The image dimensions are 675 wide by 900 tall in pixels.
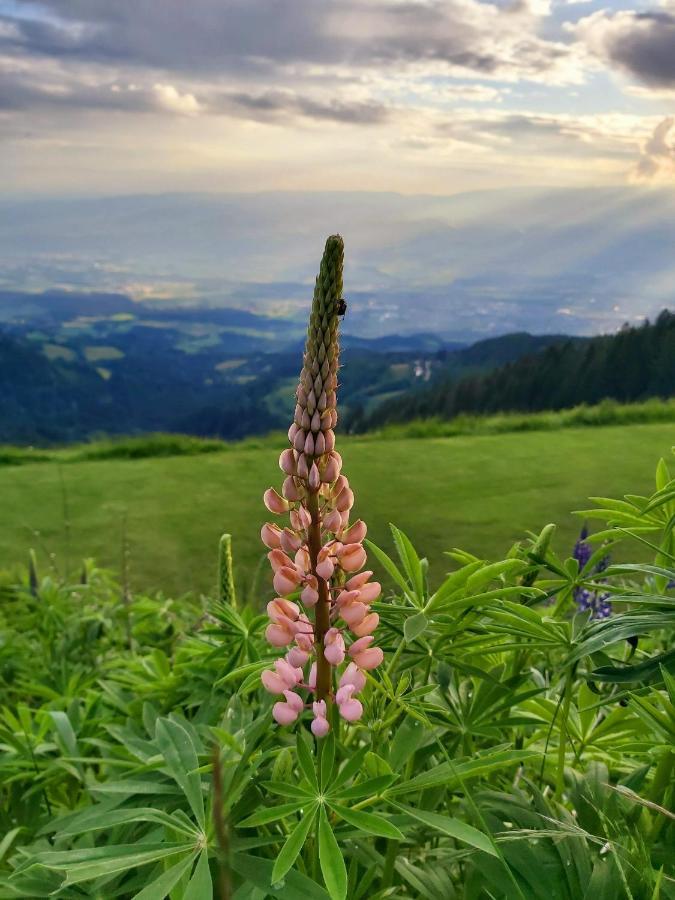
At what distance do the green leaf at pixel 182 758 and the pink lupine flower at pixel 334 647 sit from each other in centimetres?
22

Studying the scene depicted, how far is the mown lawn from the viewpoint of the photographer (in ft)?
15.6

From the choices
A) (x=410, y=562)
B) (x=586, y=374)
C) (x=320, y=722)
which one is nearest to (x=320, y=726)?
Answer: (x=320, y=722)

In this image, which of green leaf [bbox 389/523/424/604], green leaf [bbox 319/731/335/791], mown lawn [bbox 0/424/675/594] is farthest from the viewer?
mown lawn [bbox 0/424/675/594]

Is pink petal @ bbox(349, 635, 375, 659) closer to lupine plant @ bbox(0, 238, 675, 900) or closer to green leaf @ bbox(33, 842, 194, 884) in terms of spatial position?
lupine plant @ bbox(0, 238, 675, 900)

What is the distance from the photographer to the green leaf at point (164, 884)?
812mm

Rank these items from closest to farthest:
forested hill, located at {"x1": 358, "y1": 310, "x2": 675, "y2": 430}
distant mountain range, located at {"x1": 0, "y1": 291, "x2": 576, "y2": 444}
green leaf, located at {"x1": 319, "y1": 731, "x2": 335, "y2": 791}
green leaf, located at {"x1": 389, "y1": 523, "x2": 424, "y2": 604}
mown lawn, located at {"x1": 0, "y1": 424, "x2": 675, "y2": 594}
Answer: green leaf, located at {"x1": 319, "y1": 731, "x2": 335, "y2": 791}
green leaf, located at {"x1": 389, "y1": 523, "x2": 424, "y2": 604}
mown lawn, located at {"x1": 0, "y1": 424, "x2": 675, "y2": 594}
forested hill, located at {"x1": 358, "y1": 310, "x2": 675, "y2": 430}
distant mountain range, located at {"x1": 0, "y1": 291, "x2": 576, "y2": 444}

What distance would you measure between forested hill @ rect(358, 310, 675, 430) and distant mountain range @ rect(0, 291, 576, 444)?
199 feet

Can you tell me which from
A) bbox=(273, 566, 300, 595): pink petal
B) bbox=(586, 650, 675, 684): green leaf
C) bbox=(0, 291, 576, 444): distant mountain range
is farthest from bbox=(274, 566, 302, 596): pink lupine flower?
bbox=(0, 291, 576, 444): distant mountain range

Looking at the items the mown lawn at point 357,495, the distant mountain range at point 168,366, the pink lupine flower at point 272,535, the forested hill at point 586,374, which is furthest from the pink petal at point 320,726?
the distant mountain range at point 168,366

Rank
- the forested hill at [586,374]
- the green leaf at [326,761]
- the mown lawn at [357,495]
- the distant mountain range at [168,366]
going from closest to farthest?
the green leaf at [326,761] < the mown lawn at [357,495] < the forested hill at [586,374] < the distant mountain range at [168,366]

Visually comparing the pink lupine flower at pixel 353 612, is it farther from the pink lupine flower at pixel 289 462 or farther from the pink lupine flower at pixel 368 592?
the pink lupine flower at pixel 289 462

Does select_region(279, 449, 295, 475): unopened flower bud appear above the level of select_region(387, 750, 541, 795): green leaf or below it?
above

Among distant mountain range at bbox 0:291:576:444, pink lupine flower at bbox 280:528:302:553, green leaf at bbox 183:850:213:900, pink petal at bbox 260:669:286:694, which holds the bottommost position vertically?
distant mountain range at bbox 0:291:576:444

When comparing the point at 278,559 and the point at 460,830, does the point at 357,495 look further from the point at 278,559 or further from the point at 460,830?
the point at 460,830
